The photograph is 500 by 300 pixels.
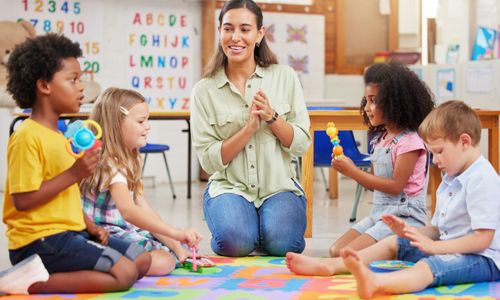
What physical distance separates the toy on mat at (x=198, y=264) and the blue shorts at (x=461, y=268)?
0.75 m

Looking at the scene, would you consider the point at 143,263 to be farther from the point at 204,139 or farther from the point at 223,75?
the point at 223,75

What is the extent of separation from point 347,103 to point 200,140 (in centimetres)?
398

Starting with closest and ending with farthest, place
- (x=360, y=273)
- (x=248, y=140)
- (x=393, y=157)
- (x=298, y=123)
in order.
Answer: (x=360, y=273) → (x=393, y=157) → (x=248, y=140) → (x=298, y=123)

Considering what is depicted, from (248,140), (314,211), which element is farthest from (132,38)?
(248,140)

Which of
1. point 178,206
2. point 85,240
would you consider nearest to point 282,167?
point 85,240

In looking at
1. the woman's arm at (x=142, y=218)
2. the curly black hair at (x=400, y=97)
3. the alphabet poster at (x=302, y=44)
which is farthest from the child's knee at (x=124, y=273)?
the alphabet poster at (x=302, y=44)

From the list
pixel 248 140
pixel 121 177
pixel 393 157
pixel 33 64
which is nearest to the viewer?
pixel 33 64

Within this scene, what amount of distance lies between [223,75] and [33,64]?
102cm

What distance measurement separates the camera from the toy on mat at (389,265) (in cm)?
273

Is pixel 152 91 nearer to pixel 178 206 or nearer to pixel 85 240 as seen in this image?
pixel 178 206

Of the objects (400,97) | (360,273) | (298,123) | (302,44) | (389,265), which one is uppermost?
(302,44)

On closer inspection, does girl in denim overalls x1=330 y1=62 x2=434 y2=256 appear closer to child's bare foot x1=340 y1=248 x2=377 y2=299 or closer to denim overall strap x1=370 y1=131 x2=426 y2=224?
denim overall strap x1=370 y1=131 x2=426 y2=224

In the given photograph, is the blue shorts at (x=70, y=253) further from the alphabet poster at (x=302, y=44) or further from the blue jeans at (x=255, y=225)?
the alphabet poster at (x=302, y=44)

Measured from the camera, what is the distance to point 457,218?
98.8 inches
